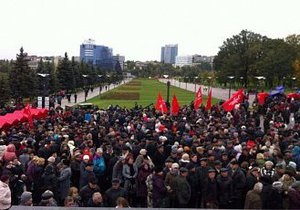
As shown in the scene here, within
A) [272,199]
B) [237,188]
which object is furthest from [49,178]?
[272,199]

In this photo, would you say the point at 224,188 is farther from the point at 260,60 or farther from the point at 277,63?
the point at 260,60

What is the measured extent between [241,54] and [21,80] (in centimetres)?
5164

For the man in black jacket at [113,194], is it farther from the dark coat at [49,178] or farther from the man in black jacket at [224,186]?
the man in black jacket at [224,186]

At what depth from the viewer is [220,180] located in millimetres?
11281

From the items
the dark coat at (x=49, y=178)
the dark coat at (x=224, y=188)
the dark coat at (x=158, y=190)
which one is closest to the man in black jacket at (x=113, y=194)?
the dark coat at (x=158, y=190)

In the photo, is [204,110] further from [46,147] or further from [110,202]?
[110,202]

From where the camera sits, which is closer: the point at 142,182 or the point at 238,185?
the point at 238,185

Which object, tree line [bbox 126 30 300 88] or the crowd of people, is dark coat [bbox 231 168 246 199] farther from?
tree line [bbox 126 30 300 88]

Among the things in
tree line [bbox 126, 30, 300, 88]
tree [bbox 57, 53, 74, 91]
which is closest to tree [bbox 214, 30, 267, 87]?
tree line [bbox 126, 30, 300, 88]

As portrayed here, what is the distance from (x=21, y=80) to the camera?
55750 millimetres

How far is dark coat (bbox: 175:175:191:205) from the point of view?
37.0ft

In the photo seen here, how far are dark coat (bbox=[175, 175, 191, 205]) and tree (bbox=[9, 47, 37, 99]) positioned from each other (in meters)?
47.0

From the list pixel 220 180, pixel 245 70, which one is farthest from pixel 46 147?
pixel 245 70

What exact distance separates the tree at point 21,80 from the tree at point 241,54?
148 feet
